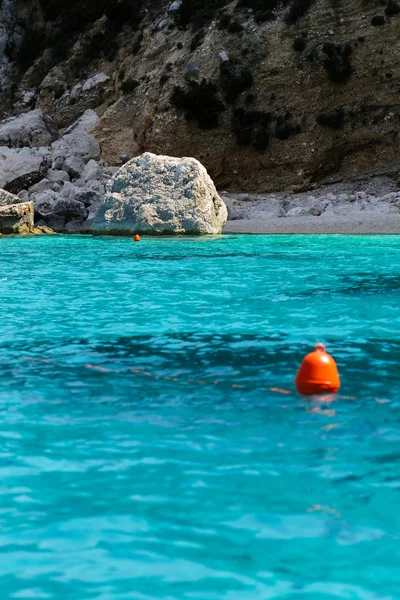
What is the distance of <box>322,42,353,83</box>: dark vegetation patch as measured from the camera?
Answer: 1490 inches

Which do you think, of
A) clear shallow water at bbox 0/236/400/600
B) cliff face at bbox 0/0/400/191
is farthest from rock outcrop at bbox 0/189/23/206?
clear shallow water at bbox 0/236/400/600

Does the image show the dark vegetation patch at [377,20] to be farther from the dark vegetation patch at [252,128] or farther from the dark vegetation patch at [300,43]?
the dark vegetation patch at [252,128]

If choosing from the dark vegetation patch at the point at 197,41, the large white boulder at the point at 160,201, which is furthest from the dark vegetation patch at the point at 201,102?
the large white boulder at the point at 160,201

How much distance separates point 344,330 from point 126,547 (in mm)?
5423

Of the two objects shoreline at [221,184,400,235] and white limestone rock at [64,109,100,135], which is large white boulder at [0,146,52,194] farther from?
shoreline at [221,184,400,235]

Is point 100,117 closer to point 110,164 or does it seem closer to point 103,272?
point 110,164

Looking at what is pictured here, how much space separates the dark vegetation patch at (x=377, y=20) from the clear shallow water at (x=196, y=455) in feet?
103

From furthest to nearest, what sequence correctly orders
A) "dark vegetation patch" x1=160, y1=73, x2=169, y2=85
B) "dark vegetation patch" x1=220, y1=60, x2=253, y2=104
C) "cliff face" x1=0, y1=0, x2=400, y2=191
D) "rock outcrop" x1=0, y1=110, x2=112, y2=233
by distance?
"dark vegetation patch" x1=160, y1=73, x2=169, y2=85
"dark vegetation patch" x1=220, y1=60, x2=253, y2=104
"cliff face" x1=0, y1=0, x2=400, y2=191
"rock outcrop" x1=0, y1=110, x2=112, y2=233

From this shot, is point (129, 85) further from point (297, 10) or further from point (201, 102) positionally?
point (297, 10)

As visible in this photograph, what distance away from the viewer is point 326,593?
9.70 ft

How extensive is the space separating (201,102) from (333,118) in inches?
266

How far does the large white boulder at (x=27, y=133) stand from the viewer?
137 feet

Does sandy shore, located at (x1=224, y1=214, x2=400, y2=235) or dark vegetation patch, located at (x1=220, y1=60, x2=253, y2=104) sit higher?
dark vegetation patch, located at (x1=220, y1=60, x2=253, y2=104)

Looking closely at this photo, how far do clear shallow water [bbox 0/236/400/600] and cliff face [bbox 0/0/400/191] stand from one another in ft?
96.8
